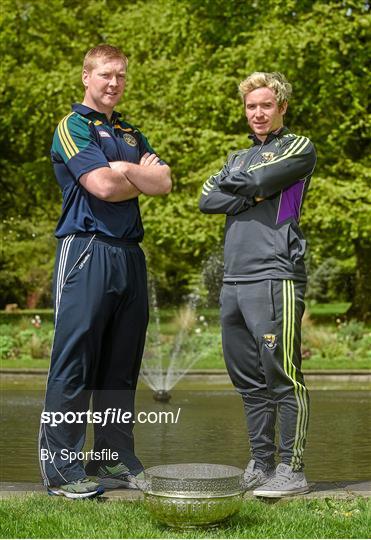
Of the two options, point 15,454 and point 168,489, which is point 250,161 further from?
point 15,454

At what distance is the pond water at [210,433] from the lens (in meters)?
8.20

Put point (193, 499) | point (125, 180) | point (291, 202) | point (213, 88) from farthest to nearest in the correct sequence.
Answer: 1. point (213, 88)
2. point (291, 202)
3. point (125, 180)
4. point (193, 499)

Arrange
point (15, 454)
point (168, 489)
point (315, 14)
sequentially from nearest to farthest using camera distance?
point (168, 489)
point (15, 454)
point (315, 14)

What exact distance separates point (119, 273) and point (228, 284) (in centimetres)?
60

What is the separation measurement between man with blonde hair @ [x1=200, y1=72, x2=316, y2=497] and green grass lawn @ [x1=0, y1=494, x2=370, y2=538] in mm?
366

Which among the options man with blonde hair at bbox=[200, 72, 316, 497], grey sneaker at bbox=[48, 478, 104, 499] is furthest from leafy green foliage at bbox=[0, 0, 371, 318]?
grey sneaker at bbox=[48, 478, 104, 499]

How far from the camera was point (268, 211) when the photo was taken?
19.0ft

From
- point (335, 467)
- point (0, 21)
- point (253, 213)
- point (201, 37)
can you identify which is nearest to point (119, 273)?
point (253, 213)

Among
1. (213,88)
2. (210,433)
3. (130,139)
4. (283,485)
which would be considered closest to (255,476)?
(283,485)

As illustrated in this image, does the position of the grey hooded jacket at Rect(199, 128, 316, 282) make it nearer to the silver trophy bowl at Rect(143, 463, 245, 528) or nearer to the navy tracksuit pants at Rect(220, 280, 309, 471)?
the navy tracksuit pants at Rect(220, 280, 309, 471)

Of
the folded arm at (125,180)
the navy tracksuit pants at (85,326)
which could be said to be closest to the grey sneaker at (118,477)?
the navy tracksuit pants at (85,326)

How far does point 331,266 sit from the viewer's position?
197 ft

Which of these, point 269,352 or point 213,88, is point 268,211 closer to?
point 269,352

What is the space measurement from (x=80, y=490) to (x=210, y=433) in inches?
183
